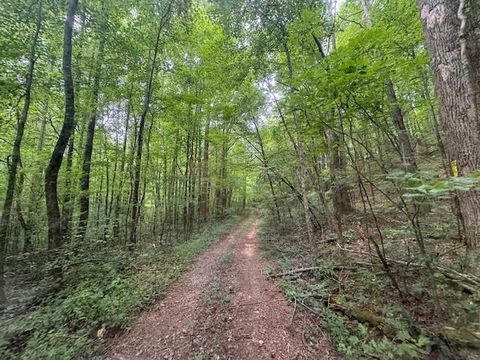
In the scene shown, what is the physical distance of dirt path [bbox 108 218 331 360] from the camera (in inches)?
128

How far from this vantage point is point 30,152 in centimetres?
959

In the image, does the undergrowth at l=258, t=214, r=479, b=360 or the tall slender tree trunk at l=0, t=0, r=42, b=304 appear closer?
the undergrowth at l=258, t=214, r=479, b=360

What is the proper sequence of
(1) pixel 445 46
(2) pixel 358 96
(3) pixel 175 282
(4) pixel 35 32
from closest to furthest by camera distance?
(1) pixel 445 46
(2) pixel 358 96
(4) pixel 35 32
(3) pixel 175 282

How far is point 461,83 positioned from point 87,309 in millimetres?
6629

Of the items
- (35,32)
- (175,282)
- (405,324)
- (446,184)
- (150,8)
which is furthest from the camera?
(150,8)

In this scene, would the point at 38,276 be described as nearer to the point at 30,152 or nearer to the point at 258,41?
the point at 30,152

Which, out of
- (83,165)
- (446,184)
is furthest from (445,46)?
(83,165)

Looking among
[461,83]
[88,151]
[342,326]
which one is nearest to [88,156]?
[88,151]

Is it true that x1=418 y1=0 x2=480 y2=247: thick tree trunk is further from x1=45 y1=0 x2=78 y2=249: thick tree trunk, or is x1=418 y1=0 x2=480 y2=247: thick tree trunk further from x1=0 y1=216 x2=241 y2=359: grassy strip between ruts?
x1=45 y1=0 x2=78 y2=249: thick tree trunk

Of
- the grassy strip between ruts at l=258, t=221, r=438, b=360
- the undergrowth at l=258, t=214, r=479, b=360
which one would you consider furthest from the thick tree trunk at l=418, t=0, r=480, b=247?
the grassy strip between ruts at l=258, t=221, r=438, b=360

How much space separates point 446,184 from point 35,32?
8508 mm

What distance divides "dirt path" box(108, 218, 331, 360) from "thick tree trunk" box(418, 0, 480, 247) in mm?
2708

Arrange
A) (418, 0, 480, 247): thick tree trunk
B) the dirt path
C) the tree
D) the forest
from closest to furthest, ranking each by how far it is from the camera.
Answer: (418, 0, 480, 247): thick tree trunk
the forest
the dirt path
the tree

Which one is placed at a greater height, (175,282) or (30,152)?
(30,152)
